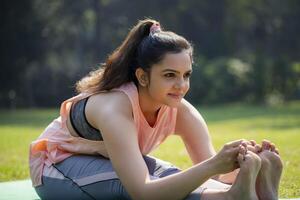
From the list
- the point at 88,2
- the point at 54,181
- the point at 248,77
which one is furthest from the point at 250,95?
the point at 54,181

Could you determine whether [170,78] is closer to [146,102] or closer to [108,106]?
[146,102]

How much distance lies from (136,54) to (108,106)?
40 cm

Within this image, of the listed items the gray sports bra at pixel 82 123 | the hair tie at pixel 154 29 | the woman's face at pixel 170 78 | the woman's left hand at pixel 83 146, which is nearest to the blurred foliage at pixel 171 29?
the woman's left hand at pixel 83 146

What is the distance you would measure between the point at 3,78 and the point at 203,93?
24.9ft

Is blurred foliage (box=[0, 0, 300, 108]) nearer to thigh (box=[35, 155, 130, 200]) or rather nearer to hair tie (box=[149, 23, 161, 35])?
thigh (box=[35, 155, 130, 200])

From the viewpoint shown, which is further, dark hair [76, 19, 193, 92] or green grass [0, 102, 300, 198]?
green grass [0, 102, 300, 198]

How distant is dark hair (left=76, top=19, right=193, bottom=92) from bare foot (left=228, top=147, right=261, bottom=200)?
0.78m

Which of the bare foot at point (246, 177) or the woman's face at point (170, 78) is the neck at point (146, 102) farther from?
the bare foot at point (246, 177)

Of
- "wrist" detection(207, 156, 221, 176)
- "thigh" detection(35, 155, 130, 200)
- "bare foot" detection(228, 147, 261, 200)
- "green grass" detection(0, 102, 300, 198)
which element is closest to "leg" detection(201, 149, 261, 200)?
"bare foot" detection(228, 147, 261, 200)

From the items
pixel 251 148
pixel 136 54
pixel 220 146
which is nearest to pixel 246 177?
pixel 251 148

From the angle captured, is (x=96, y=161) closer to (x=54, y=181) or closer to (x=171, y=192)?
(x=54, y=181)

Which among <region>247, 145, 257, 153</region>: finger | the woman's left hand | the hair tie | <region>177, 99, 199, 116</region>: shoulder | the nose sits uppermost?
the hair tie

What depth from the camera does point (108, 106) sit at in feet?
12.4

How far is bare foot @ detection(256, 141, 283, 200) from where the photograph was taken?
371 cm
